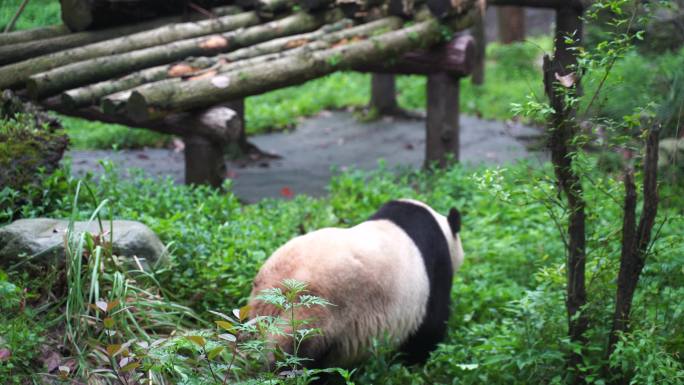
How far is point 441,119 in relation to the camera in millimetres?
7711

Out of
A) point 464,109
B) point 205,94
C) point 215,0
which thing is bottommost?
point 464,109

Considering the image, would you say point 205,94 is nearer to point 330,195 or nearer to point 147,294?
point 330,195

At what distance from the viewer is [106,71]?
563cm

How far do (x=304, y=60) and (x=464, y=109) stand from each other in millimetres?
6305

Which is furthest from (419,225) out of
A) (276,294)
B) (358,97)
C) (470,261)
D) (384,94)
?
(358,97)

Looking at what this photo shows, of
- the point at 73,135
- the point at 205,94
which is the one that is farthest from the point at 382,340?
the point at 73,135

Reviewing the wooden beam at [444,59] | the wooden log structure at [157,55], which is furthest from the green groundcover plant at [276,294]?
the wooden beam at [444,59]

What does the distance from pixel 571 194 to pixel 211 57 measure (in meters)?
3.83

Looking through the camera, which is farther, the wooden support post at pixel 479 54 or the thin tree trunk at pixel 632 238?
the wooden support post at pixel 479 54

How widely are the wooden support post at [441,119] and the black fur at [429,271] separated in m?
3.52

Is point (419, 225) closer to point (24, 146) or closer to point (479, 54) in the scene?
point (24, 146)

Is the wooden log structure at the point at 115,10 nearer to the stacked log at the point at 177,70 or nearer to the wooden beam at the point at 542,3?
the stacked log at the point at 177,70

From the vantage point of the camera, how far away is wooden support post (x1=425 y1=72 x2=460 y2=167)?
302 inches

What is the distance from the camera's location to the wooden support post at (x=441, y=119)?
7.68 meters
